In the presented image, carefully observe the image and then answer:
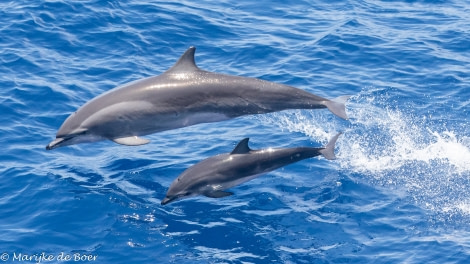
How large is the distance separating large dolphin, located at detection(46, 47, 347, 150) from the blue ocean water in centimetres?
178

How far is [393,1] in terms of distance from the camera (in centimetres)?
2591

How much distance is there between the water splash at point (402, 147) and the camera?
46.5 ft

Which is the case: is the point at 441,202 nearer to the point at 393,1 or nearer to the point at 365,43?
the point at 365,43

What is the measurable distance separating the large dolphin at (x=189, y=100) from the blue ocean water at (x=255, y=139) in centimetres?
178

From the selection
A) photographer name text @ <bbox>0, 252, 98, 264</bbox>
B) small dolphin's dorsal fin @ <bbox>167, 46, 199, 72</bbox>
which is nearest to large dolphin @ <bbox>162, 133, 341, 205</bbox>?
small dolphin's dorsal fin @ <bbox>167, 46, 199, 72</bbox>

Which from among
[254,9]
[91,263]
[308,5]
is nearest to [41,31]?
[254,9]

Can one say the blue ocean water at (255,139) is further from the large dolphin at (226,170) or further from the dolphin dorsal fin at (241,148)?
the dolphin dorsal fin at (241,148)

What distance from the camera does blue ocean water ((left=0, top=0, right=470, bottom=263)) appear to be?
12.5 m
